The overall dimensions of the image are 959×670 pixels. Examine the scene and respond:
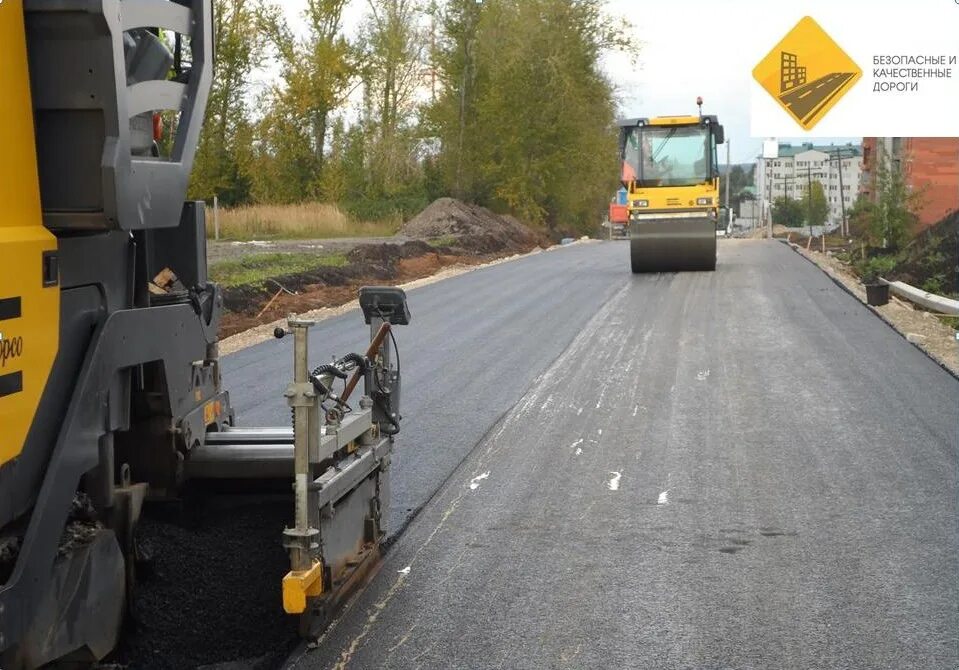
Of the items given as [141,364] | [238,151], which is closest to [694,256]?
[141,364]

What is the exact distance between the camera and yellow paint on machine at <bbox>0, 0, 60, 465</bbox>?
284 centimetres

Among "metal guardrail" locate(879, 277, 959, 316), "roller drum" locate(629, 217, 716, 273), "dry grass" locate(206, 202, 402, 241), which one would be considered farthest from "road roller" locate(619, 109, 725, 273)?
"dry grass" locate(206, 202, 402, 241)

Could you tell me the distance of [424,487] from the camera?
6.96 m

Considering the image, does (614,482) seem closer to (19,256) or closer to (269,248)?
(19,256)

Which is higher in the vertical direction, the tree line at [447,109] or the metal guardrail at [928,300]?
the tree line at [447,109]

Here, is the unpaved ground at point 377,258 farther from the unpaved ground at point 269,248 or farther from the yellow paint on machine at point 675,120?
the yellow paint on machine at point 675,120

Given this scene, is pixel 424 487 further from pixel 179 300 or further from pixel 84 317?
pixel 84 317

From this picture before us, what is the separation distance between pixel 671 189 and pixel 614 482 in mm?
15391

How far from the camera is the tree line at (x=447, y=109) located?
41625 mm

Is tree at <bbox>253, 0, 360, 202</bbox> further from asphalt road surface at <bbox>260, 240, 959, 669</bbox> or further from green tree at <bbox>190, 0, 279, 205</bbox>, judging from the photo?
asphalt road surface at <bbox>260, 240, 959, 669</bbox>

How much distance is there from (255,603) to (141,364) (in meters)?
1.38

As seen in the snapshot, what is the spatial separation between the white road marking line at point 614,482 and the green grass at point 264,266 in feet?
37.6

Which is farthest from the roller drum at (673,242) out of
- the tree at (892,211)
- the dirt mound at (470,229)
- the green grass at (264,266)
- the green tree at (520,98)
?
the green tree at (520,98)

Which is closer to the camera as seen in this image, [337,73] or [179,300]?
[179,300]
